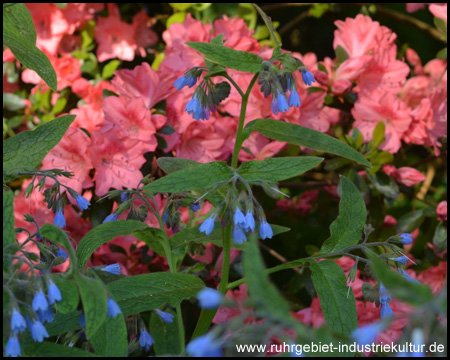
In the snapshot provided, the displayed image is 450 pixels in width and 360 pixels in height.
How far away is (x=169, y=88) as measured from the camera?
3.87ft

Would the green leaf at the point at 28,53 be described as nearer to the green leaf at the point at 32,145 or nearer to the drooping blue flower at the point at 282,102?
Answer: the green leaf at the point at 32,145

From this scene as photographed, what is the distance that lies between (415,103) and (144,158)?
0.62 metres

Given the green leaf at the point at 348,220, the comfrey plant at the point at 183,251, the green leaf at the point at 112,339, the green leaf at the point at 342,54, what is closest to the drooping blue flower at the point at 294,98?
the comfrey plant at the point at 183,251

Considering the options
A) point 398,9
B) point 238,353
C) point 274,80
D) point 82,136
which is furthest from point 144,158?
point 398,9

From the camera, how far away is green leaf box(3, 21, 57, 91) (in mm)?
796

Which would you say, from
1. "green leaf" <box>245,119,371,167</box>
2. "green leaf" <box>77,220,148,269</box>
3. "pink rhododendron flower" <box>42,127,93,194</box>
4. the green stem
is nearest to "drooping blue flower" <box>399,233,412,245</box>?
"green leaf" <box>245,119,371,167</box>

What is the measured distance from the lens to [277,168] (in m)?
0.69

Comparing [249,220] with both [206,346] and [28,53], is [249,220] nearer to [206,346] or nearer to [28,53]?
[206,346]

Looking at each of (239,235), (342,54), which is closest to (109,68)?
(342,54)

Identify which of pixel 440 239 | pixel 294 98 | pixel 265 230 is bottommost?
pixel 440 239

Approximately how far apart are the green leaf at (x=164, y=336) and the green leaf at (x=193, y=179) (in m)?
0.33

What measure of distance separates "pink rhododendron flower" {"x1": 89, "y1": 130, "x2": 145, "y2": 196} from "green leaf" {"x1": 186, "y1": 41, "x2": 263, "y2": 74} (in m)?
0.44

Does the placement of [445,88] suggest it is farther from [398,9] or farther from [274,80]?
[274,80]

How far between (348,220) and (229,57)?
26 centimetres
